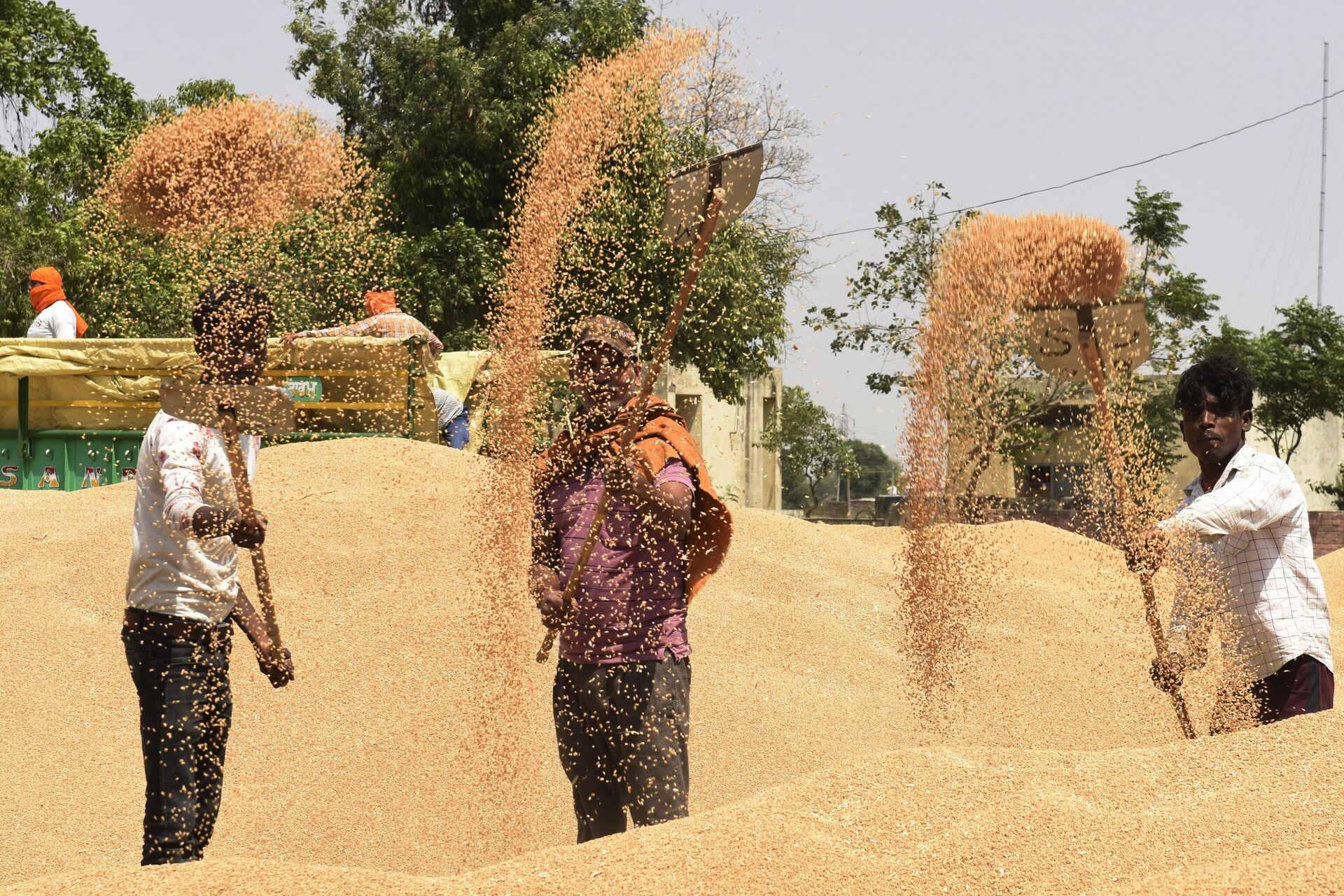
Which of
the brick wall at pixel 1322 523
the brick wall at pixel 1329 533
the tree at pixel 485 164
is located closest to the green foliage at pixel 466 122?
the tree at pixel 485 164

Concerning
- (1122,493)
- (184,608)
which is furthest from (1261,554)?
(184,608)

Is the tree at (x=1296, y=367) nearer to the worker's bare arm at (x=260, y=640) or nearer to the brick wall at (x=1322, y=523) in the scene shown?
the brick wall at (x=1322, y=523)

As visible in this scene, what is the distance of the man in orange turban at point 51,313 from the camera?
8.58m

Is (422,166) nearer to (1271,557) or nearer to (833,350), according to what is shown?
(833,350)

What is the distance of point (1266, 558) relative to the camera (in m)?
3.52

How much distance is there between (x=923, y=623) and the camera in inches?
233

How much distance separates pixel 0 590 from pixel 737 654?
12.5 feet

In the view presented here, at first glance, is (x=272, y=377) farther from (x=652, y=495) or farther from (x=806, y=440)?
(x=806, y=440)

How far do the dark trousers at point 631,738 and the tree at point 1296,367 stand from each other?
20519mm

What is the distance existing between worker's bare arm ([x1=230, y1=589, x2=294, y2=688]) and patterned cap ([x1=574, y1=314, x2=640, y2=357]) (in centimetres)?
109

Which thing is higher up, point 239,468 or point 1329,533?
point 239,468

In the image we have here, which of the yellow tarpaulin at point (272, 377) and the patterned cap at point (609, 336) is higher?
the yellow tarpaulin at point (272, 377)

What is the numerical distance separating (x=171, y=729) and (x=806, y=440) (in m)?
27.5

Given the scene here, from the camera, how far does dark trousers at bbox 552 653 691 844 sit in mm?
3189
